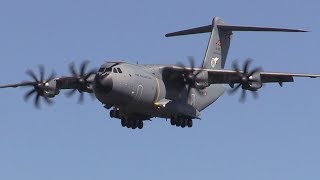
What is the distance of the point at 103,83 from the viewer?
54031mm

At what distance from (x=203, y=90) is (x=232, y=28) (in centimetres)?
525

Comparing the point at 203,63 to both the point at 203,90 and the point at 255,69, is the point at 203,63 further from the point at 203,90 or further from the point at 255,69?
the point at 255,69

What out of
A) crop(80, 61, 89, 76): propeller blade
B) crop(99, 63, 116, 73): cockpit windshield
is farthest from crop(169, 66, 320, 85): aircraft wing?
crop(80, 61, 89, 76): propeller blade

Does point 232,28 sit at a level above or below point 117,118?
above

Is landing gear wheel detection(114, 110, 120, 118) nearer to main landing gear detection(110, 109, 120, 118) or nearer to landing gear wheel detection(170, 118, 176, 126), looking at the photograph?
main landing gear detection(110, 109, 120, 118)

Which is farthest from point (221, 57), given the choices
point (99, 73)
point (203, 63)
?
point (99, 73)

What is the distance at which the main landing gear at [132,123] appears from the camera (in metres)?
58.5

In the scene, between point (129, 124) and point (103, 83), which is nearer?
point (103, 83)

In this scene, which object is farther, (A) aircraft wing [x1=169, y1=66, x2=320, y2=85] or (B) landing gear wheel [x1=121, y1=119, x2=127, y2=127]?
(B) landing gear wheel [x1=121, y1=119, x2=127, y2=127]

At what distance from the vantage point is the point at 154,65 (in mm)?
58625

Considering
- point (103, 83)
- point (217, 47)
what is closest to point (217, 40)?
point (217, 47)

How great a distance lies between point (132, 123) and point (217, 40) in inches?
358

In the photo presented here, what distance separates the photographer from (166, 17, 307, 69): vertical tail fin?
62906mm

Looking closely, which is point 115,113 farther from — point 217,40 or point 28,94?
point 217,40
